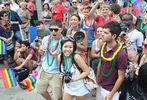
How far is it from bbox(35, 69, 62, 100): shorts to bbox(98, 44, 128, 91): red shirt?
0.77 m

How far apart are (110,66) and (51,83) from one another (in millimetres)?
1122

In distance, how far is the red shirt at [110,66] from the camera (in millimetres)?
2074

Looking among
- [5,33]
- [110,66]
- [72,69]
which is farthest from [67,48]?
[5,33]

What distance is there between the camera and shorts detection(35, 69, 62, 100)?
2.76 meters

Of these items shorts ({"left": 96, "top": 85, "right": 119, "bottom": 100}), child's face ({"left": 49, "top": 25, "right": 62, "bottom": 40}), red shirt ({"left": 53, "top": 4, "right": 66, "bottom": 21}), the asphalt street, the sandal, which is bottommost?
the asphalt street

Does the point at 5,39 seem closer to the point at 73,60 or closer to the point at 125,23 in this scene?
the point at 73,60

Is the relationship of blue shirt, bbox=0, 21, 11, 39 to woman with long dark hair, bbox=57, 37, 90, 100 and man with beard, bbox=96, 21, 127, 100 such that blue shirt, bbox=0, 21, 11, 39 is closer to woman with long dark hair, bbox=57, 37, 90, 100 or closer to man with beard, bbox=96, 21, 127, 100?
woman with long dark hair, bbox=57, 37, 90, 100

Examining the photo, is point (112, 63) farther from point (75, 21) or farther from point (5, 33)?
point (5, 33)

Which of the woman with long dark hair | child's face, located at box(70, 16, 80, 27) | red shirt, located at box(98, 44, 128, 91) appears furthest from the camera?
child's face, located at box(70, 16, 80, 27)

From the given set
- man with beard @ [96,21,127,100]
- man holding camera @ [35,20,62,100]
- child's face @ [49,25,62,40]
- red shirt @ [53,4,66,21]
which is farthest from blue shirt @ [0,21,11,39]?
man with beard @ [96,21,127,100]

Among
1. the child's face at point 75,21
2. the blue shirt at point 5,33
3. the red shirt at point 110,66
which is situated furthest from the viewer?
the blue shirt at point 5,33

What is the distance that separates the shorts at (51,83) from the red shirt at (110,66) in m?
0.77

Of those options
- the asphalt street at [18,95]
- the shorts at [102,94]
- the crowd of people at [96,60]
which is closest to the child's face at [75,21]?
the crowd of people at [96,60]

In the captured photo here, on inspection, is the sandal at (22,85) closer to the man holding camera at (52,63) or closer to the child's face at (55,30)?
the man holding camera at (52,63)
